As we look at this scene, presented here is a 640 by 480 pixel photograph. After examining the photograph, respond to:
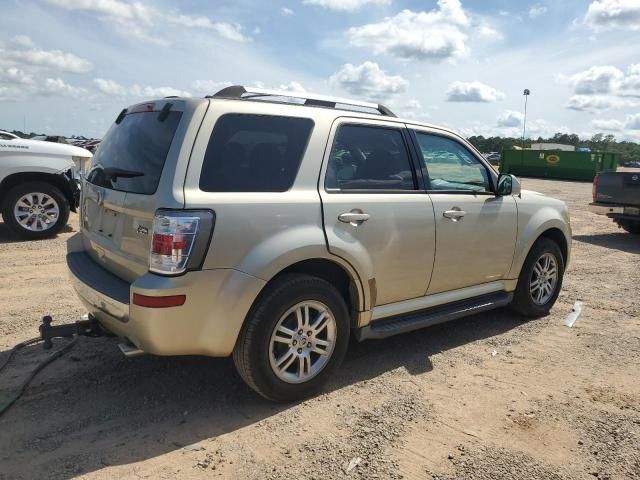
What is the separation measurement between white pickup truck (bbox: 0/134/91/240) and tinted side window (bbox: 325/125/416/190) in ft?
20.0

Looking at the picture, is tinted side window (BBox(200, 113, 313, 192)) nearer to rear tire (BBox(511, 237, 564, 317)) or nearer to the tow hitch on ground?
the tow hitch on ground

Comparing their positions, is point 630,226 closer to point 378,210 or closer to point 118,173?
point 378,210

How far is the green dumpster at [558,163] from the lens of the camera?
1297 inches

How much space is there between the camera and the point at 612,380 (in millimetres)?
4008

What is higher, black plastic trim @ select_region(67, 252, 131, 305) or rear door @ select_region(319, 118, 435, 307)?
rear door @ select_region(319, 118, 435, 307)

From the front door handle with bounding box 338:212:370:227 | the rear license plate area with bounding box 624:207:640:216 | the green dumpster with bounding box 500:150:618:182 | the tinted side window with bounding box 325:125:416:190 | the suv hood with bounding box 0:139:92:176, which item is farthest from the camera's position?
the green dumpster with bounding box 500:150:618:182

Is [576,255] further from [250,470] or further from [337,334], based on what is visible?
[250,470]

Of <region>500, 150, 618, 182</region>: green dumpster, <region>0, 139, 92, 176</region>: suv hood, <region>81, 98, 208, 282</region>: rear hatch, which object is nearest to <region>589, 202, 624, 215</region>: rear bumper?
<region>0, 139, 92, 176</region>: suv hood

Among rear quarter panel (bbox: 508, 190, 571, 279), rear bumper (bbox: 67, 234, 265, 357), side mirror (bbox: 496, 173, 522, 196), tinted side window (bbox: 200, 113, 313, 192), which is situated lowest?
rear bumper (bbox: 67, 234, 265, 357)

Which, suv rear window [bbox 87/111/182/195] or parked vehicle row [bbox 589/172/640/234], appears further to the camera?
parked vehicle row [bbox 589/172/640/234]

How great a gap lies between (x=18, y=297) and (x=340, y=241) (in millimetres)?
3806

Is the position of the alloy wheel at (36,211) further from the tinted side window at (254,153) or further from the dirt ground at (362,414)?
the tinted side window at (254,153)

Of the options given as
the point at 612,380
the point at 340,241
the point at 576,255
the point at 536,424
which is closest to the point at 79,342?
the point at 340,241

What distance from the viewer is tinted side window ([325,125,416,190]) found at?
3.60 m
